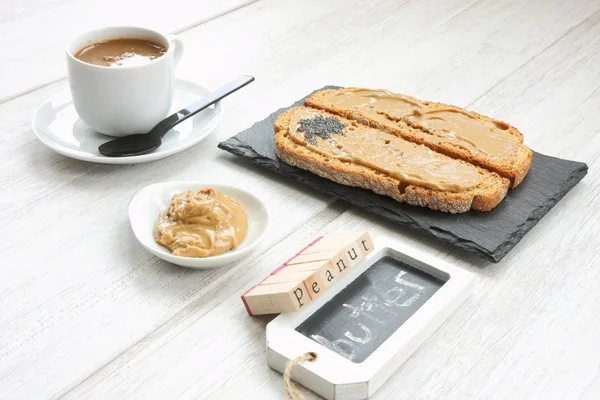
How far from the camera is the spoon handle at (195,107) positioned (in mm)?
1416

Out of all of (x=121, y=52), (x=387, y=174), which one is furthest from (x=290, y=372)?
(x=121, y=52)

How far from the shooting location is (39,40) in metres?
1.89

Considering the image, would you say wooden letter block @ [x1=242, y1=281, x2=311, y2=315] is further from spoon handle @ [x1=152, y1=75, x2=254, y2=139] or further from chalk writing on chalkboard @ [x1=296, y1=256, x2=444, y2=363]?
spoon handle @ [x1=152, y1=75, x2=254, y2=139]

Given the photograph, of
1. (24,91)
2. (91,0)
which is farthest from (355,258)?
(91,0)

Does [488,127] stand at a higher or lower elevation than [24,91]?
higher

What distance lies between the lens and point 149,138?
1.39 meters

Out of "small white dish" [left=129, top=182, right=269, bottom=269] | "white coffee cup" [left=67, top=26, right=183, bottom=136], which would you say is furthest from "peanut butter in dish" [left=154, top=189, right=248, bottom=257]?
"white coffee cup" [left=67, top=26, right=183, bottom=136]

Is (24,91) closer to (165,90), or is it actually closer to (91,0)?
(165,90)

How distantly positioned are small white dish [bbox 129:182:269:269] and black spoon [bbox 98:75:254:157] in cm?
19

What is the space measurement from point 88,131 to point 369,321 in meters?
0.71

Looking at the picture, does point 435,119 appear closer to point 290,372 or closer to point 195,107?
point 195,107

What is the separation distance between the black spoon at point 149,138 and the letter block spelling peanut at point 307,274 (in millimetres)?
426

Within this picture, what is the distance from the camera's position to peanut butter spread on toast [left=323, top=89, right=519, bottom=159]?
137 cm

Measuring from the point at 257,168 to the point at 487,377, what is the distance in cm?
61
